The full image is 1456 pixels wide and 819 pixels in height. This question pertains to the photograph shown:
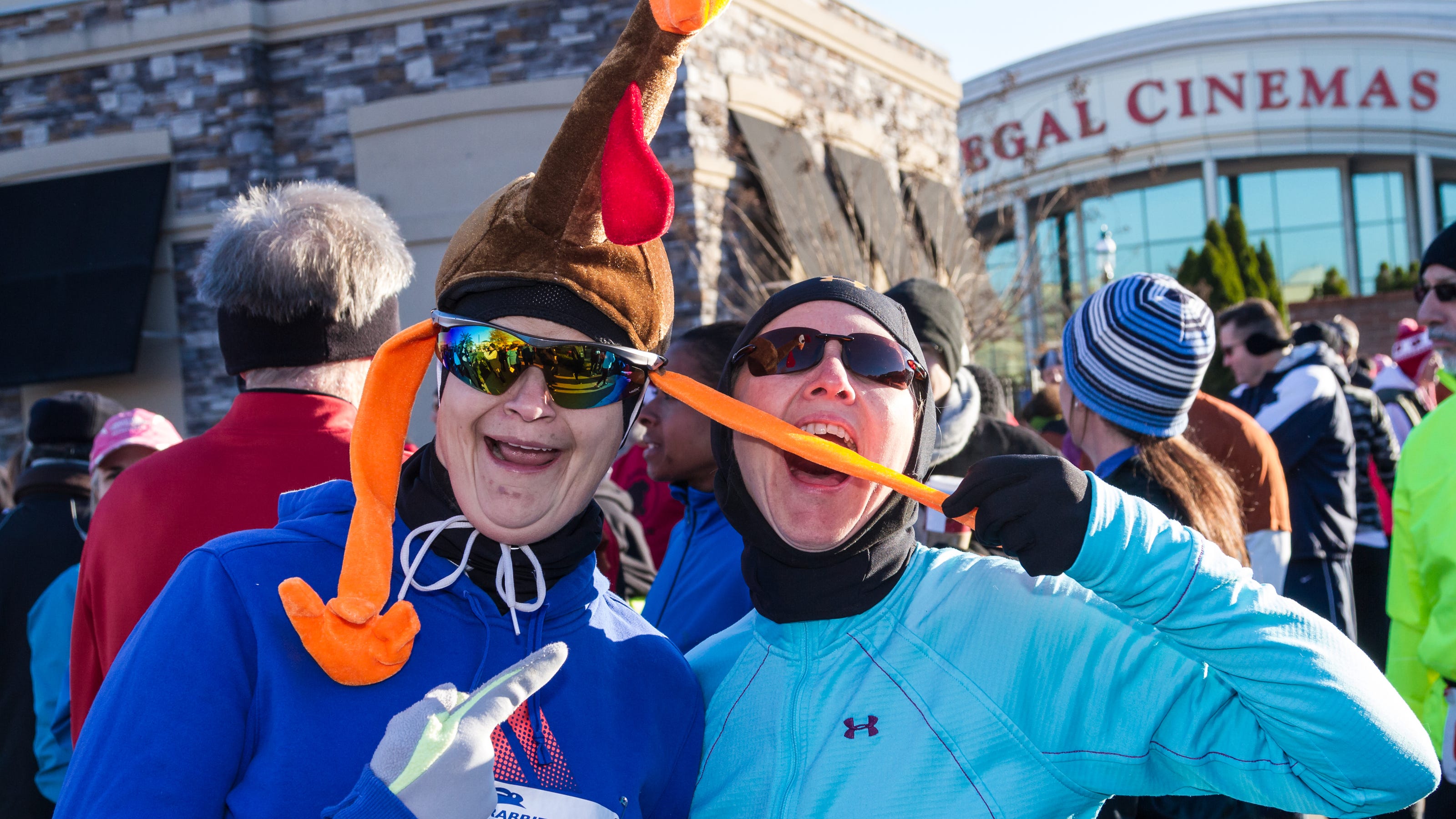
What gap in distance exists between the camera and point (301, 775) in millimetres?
1592

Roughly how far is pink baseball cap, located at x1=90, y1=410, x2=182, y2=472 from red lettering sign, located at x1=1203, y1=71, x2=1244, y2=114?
85.3 feet

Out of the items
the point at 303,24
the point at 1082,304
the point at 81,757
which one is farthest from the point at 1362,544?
the point at 303,24

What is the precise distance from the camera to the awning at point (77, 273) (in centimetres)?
1026

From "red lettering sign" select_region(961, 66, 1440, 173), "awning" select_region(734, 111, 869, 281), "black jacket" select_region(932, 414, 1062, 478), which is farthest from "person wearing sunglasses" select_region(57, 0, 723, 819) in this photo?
"red lettering sign" select_region(961, 66, 1440, 173)

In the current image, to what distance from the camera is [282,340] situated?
2.60 m

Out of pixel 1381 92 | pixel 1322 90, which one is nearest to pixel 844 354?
pixel 1322 90

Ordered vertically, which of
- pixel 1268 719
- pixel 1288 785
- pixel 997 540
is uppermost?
pixel 997 540

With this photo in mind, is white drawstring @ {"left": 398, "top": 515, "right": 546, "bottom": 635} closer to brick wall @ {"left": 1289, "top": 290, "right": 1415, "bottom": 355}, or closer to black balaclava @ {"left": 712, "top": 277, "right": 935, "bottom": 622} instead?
black balaclava @ {"left": 712, "top": 277, "right": 935, "bottom": 622}

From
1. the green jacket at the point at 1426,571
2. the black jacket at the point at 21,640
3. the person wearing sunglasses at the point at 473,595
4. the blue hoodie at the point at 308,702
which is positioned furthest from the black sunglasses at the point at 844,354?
the black jacket at the point at 21,640

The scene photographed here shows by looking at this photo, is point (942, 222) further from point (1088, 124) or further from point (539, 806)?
point (1088, 124)

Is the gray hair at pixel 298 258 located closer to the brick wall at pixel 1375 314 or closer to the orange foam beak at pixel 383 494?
the orange foam beak at pixel 383 494

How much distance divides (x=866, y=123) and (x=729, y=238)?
3053 millimetres

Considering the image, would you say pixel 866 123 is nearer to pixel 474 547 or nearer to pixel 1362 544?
pixel 1362 544

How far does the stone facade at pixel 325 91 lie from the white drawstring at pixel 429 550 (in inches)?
299
